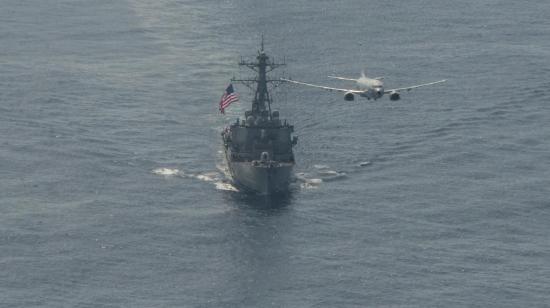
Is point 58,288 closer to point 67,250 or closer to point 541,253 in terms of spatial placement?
point 67,250

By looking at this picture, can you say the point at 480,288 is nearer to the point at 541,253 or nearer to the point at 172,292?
the point at 541,253

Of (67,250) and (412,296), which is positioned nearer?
(412,296)

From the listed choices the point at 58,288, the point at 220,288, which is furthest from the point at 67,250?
the point at 220,288

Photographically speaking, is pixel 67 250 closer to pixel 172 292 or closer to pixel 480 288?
pixel 172 292

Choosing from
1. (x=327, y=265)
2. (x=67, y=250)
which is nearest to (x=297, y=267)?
(x=327, y=265)

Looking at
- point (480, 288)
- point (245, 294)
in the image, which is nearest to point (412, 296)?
point (480, 288)

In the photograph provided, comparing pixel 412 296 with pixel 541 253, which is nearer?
pixel 412 296
